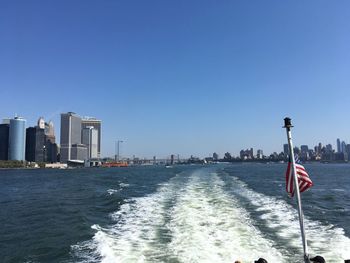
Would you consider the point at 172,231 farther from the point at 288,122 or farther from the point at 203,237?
the point at 288,122

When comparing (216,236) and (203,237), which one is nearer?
(203,237)

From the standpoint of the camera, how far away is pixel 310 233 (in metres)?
22.6

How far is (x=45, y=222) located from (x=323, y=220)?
19.7 meters

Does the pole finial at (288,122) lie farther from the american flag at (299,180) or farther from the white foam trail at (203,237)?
the white foam trail at (203,237)

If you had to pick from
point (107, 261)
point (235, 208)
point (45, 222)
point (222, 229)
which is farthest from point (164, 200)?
point (107, 261)

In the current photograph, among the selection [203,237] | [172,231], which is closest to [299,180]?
[203,237]

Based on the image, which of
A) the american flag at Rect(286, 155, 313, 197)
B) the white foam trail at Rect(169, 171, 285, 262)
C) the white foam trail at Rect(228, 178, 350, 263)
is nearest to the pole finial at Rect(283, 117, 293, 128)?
the american flag at Rect(286, 155, 313, 197)

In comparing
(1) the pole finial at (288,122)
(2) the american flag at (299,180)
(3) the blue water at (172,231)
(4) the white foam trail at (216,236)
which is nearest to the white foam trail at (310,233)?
(3) the blue water at (172,231)

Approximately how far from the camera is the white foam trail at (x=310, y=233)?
18469mm

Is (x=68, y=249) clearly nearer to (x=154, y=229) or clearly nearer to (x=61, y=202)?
(x=154, y=229)

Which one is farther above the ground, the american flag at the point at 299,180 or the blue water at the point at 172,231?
the american flag at the point at 299,180

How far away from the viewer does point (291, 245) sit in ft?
63.8

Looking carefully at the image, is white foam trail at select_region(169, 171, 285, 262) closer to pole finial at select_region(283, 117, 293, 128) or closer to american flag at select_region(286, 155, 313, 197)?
american flag at select_region(286, 155, 313, 197)

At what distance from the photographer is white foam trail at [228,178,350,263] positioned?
18469 millimetres
